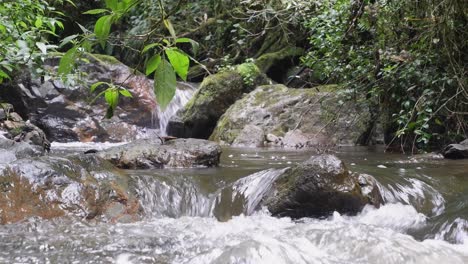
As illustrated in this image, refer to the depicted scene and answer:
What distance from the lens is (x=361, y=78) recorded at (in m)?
6.62

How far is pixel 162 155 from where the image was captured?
574 centimetres

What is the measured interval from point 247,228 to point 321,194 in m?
0.71

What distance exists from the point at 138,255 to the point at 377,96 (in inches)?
189

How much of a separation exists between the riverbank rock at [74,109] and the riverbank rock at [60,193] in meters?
6.38

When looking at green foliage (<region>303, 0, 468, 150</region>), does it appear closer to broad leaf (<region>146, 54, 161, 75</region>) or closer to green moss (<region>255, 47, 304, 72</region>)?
green moss (<region>255, 47, 304, 72</region>)

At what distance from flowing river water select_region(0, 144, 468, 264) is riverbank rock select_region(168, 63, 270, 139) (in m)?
4.49

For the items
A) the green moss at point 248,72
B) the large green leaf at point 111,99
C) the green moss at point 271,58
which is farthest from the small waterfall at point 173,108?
the large green leaf at point 111,99

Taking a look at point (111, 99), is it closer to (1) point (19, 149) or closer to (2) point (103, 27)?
(2) point (103, 27)

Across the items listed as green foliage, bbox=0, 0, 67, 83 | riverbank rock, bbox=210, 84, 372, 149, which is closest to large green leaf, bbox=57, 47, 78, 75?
green foliage, bbox=0, 0, 67, 83

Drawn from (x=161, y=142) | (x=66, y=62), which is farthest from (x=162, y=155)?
(x=66, y=62)

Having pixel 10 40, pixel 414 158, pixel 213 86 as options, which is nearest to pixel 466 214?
pixel 414 158

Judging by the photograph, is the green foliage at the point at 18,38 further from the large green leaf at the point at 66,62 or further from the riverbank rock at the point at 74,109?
the riverbank rock at the point at 74,109

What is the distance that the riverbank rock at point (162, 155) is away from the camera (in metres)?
5.62

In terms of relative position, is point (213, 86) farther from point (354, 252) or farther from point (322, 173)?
point (354, 252)
